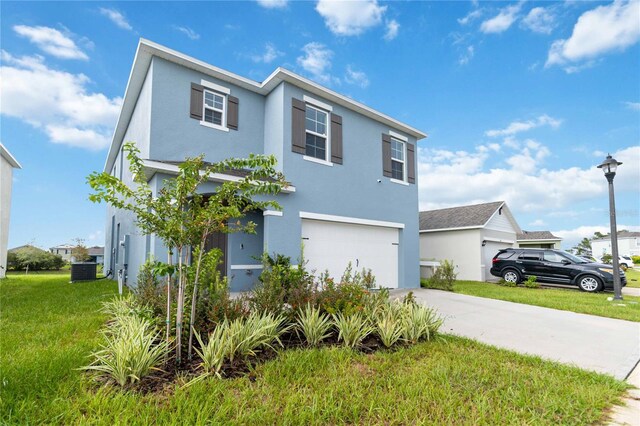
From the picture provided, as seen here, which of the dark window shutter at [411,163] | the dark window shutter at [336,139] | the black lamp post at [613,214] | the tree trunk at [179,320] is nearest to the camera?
the tree trunk at [179,320]

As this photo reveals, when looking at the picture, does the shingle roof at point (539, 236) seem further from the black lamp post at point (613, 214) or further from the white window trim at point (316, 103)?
the white window trim at point (316, 103)

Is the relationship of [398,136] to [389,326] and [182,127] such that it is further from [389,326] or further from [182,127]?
Answer: [389,326]

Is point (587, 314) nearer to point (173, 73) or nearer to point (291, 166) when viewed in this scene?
point (291, 166)

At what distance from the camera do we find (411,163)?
12.7 m

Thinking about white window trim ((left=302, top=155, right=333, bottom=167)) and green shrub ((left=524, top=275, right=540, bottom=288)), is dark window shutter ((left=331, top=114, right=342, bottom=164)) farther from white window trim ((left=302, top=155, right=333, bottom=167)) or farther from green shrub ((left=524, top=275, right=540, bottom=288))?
green shrub ((left=524, top=275, right=540, bottom=288))

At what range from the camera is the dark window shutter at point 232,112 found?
9.55 metres

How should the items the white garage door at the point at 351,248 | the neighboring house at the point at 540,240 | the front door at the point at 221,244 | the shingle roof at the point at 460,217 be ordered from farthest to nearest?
1. the neighboring house at the point at 540,240
2. the shingle roof at the point at 460,217
3. the white garage door at the point at 351,248
4. the front door at the point at 221,244

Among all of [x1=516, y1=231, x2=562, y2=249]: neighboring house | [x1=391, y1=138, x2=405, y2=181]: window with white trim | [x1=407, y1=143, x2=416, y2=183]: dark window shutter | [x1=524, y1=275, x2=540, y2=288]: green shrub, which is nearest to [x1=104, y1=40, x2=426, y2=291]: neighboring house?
[x1=391, y1=138, x2=405, y2=181]: window with white trim

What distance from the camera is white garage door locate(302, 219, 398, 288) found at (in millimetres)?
9766

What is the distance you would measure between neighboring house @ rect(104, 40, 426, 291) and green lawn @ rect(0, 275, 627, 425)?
4.33 meters

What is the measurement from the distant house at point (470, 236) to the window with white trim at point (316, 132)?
9.73 meters

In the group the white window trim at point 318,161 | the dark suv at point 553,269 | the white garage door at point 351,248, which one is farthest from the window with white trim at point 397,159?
the dark suv at point 553,269

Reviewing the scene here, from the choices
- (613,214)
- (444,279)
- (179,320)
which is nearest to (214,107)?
(179,320)

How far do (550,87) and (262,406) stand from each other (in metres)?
13.0
